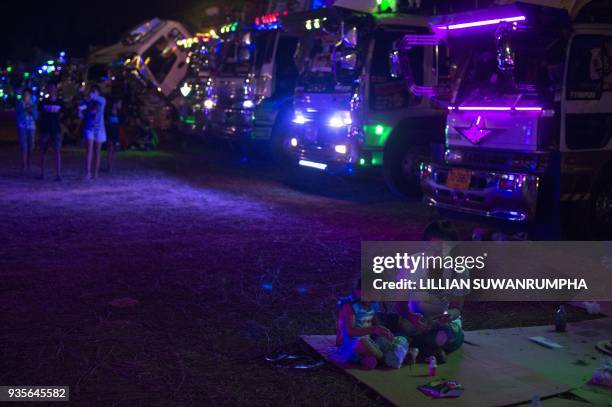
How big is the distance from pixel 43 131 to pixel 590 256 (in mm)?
10522

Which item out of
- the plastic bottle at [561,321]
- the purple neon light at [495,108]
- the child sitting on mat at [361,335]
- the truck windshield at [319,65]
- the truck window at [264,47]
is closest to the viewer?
the child sitting on mat at [361,335]

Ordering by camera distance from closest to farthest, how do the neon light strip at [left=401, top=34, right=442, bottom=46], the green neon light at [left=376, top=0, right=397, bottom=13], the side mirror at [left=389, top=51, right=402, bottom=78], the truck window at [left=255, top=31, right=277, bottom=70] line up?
the neon light strip at [left=401, top=34, right=442, bottom=46]
the side mirror at [left=389, top=51, right=402, bottom=78]
the green neon light at [left=376, top=0, right=397, bottom=13]
the truck window at [left=255, top=31, right=277, bottom=70]

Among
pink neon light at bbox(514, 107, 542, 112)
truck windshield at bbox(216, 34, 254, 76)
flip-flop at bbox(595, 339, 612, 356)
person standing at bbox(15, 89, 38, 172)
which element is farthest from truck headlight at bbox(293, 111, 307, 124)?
flip-flop at bbox(595, 339, 612, 356)

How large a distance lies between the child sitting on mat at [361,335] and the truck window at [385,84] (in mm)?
8151

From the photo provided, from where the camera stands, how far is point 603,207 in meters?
8.78

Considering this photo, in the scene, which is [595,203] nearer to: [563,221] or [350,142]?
[563,221]

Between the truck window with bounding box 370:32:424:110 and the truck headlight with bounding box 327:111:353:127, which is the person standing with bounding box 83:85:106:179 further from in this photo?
the truck window with bounding box 370:32:424:110

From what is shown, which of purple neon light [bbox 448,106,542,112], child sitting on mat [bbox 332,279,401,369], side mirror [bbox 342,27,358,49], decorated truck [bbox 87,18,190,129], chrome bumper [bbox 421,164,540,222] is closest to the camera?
child sitting on mat [bbox 332,279,401,369]

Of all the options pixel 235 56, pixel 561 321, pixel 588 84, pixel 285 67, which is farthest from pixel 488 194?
pixel 235 56

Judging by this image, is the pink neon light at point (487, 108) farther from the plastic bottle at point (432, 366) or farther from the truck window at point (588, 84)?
the plastic bottle at point (432, 366)

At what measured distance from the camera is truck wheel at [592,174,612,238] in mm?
8727

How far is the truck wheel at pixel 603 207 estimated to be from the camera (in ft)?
28.6

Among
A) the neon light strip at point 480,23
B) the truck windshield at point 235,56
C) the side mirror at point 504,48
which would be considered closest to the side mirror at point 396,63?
the neon light strip at point 480,23

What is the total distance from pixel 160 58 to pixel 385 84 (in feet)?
45.0
